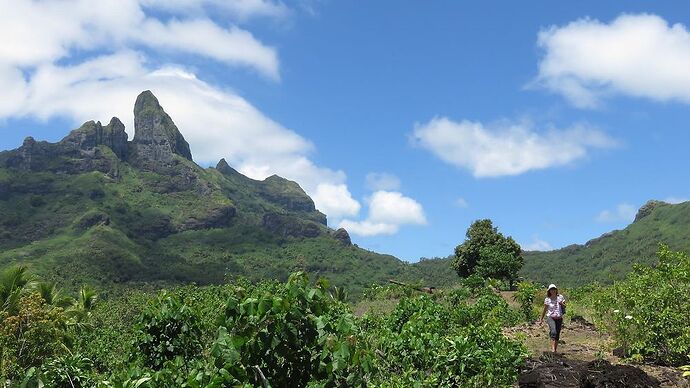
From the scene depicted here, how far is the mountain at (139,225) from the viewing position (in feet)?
376

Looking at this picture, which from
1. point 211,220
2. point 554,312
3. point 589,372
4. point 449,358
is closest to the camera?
point 449,358

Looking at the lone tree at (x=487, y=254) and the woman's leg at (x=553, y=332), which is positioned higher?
the lone tree at (x=487, y=254)

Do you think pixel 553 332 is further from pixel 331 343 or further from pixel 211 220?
pixel 211 220

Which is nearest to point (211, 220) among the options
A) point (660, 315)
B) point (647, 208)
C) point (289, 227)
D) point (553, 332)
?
point (289, 227)

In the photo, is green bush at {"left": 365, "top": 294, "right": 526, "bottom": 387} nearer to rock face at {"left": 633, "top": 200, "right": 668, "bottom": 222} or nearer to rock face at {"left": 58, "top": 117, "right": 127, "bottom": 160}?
rock face at {"left": 633, "top": 200, "right": 668, "bottom": 222}

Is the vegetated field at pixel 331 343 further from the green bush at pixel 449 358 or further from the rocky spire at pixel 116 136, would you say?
the rocky spire at pixel 116 136

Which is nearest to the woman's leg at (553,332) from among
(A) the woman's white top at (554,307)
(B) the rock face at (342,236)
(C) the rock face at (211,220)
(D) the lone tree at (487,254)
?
(A) the woman's white top at (554,307)

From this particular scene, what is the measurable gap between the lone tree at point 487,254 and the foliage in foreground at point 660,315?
29.1 meters

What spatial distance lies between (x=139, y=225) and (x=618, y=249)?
391 feet

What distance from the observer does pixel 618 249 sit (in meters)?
116

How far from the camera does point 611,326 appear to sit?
46.0 ft

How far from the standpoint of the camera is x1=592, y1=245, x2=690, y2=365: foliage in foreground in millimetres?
11156

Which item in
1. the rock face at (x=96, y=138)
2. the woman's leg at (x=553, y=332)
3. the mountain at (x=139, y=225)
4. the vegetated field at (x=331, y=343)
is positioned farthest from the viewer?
the rock face at (x=96, y=138)

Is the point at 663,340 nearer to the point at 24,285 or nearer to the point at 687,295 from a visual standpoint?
the point at 687,295
